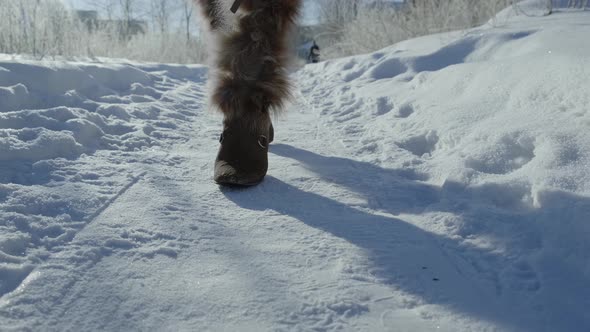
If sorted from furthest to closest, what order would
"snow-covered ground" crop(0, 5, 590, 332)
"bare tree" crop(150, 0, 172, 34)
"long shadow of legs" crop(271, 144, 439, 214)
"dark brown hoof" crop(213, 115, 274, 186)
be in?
1. "bare tree" crop(150, 0, 172, 34)
2. "dark brown hoof" crop(213, 115, 274, 186)
3. "long shadow of legs" crop(271, 144, 439, 214)
4. "snow-covered ground" crop(0, 5, 590, 332)

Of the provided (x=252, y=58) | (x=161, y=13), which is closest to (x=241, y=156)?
(x=252, y=58)

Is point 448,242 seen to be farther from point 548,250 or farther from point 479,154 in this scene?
point 479,154

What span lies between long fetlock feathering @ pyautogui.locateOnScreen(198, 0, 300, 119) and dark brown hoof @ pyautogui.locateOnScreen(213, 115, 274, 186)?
58 millimetres

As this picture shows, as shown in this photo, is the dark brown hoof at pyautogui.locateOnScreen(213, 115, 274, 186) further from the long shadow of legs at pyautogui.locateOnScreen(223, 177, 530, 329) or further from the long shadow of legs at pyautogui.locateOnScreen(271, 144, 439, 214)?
the long shadow of legs at pyautogui.locateOnScreen(271, 144, 439, 214)

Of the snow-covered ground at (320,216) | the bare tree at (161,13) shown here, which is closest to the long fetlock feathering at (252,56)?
the snow-covered ground at (320,216)

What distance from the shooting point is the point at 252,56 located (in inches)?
53.5

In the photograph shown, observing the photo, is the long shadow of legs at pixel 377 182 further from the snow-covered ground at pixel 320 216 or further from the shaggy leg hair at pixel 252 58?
the shaggy leg hair at pixel 252 58

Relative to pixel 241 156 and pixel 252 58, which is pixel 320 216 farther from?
pixel 252 58

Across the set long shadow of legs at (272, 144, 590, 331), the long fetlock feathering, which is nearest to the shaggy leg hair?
the long fetlock feathering

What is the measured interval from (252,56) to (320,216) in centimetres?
60

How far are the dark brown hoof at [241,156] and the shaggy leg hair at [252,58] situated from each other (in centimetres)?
3

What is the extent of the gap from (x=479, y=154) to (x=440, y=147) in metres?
0.22

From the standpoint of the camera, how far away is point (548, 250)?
847mm

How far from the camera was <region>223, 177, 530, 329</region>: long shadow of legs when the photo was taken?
0.76 meters
